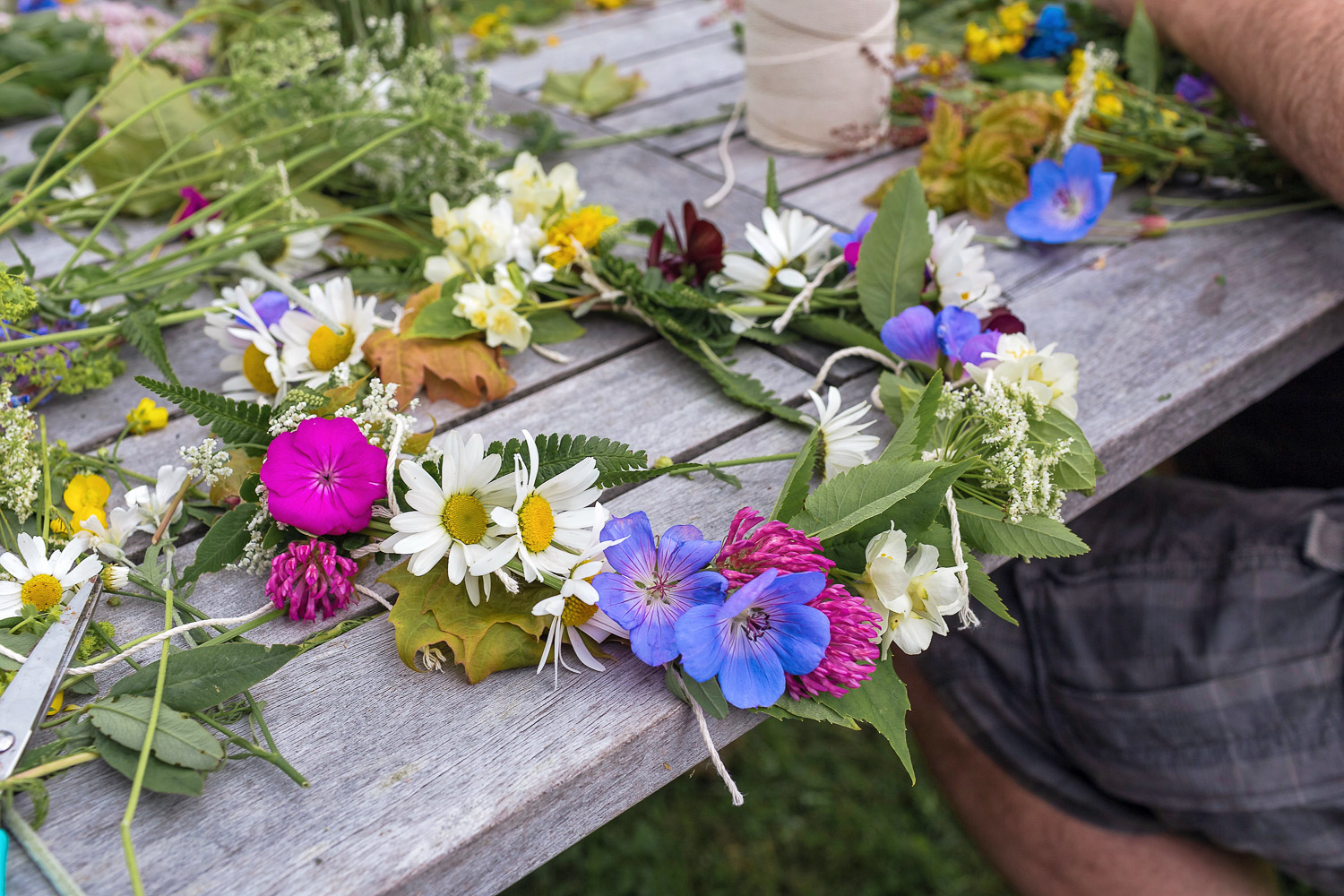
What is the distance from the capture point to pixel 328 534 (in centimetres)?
70

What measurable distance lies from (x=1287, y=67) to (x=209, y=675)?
1.28m

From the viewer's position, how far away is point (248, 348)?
89 cm

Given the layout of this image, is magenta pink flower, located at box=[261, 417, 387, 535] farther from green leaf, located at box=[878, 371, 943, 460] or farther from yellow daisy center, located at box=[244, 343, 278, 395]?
green leaf, located at box=[878, 371, 943, 460]

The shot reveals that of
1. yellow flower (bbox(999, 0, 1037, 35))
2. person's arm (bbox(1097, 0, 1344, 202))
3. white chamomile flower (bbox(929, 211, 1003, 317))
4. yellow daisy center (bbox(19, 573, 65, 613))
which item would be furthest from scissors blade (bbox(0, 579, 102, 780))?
yellow flower (bbox(999, 0, 1037, 35))

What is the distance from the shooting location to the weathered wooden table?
0.55m

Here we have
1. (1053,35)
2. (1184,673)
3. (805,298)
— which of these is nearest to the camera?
(805,298)

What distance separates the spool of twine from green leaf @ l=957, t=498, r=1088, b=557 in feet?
2.66

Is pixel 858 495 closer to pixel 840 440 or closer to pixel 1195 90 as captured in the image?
pixel 840 440

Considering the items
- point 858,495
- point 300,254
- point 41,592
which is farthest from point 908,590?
point 300,254

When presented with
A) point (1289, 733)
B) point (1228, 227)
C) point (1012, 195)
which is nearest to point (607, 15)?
point (1012, 195)

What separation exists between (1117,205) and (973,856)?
132 centimetres

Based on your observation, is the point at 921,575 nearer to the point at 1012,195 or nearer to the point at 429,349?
the point at 429,349

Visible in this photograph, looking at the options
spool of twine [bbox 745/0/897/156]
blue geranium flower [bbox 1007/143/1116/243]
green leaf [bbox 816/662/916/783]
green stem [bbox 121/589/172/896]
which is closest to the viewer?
green stem [bbox 121/589/172/896]

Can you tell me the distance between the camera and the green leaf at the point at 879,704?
2.01 ft
